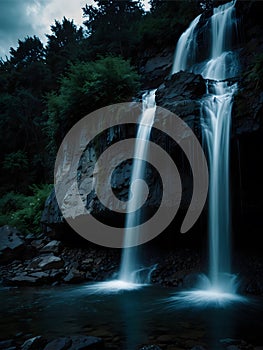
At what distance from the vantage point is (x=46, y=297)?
5.59 metres

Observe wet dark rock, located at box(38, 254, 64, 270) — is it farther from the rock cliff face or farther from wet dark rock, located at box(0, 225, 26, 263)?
the rock cliff face

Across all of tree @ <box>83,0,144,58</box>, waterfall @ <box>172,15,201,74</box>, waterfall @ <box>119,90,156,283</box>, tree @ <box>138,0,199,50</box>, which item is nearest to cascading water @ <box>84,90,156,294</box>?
waterfall @ <box>119,90,156,283</box>

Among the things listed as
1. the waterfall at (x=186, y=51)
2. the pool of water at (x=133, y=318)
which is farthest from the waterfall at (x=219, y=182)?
the waterfall at (x=186, y=51)

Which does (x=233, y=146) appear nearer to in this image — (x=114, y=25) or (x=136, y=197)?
(x=136, y=197)

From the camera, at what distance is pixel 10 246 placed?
873 centimetres

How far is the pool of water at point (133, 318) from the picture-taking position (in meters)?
3.33

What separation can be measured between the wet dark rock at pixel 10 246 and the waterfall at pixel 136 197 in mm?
3446

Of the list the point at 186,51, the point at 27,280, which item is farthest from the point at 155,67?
the point at 27,280

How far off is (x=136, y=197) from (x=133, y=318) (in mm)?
3394

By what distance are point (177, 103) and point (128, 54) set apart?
11425 millimetres

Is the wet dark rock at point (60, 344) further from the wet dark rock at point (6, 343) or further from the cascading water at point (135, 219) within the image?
the cascading water at point (135, 219)

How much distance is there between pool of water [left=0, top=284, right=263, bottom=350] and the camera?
333 cm

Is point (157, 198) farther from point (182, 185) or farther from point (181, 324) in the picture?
point (181, 324)

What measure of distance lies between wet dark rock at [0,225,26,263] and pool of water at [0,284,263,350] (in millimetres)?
2699
